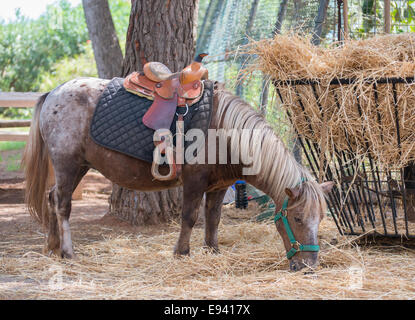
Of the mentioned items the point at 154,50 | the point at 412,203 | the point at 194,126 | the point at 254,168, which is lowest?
the point at 412,203

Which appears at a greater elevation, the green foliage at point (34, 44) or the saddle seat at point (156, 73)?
the green foliage at point (34, 44)

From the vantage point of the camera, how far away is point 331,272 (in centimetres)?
330

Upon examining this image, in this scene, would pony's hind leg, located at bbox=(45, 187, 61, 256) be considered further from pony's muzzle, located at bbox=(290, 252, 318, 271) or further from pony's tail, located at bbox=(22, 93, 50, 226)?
pony's muzzle, located at bbox=(290, 252, 318, 271)

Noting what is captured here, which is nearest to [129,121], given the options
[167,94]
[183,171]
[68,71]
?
[167,94]

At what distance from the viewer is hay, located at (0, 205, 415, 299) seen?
9.82 ft

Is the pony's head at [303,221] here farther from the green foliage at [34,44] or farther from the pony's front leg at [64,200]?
the green foliage at [34,44]

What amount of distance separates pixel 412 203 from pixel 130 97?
2.46m

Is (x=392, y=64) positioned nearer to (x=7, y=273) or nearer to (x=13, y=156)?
(x=7, y=273)

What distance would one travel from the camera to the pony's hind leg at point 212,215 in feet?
13.4

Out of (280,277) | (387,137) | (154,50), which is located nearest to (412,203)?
(387,137)

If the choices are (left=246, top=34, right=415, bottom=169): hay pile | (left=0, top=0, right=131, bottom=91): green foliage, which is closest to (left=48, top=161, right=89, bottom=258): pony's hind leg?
(left=246, top=34, right=415, bottom=169): hay pile

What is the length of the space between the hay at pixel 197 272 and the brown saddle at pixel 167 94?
0.71 metres

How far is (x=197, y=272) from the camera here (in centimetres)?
344

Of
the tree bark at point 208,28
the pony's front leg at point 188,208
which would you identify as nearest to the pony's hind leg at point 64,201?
the pony's front leg at point 188,208
